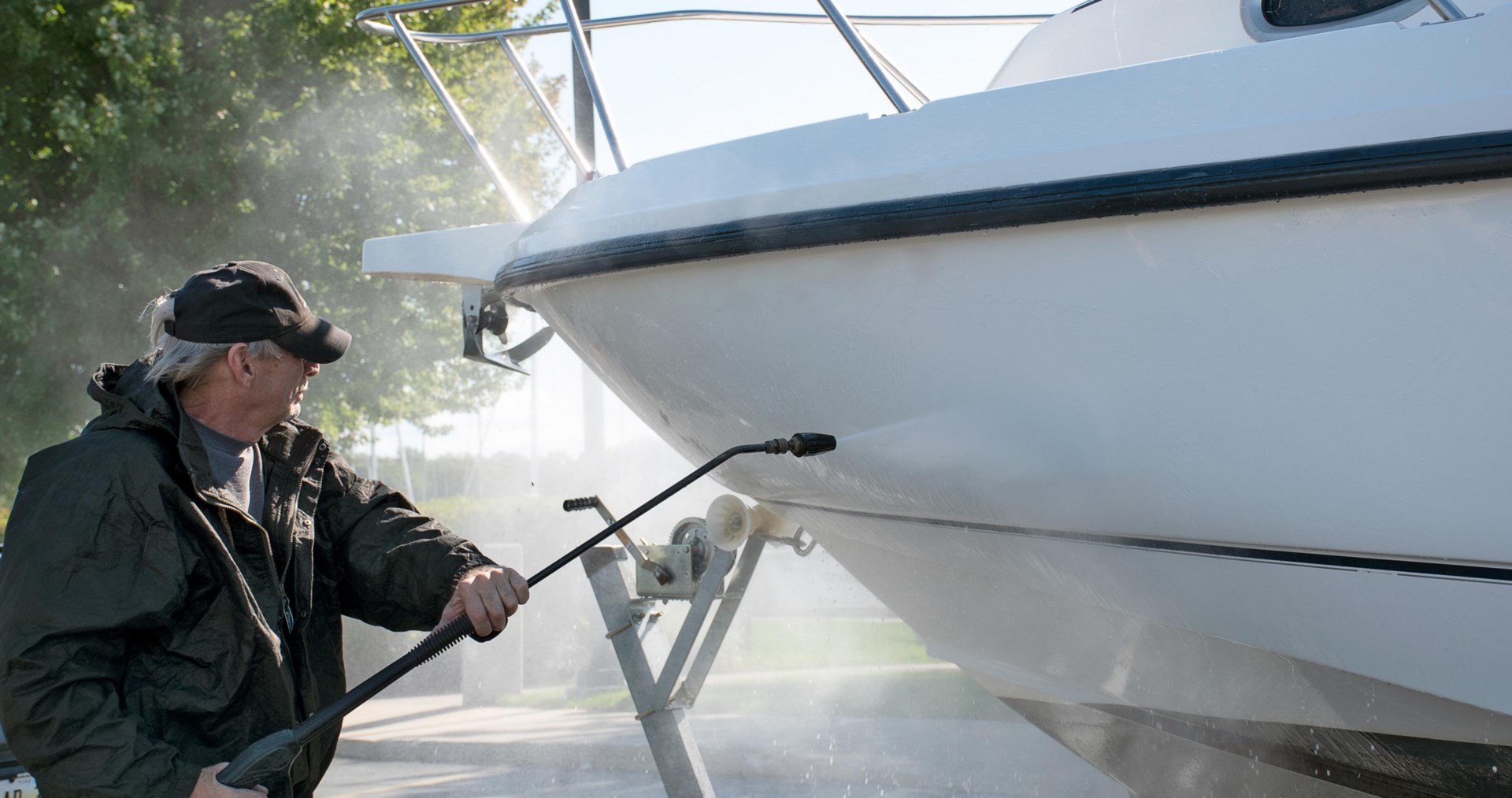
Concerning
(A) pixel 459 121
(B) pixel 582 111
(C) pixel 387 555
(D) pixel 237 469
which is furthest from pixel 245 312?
(B) pixel 582 111

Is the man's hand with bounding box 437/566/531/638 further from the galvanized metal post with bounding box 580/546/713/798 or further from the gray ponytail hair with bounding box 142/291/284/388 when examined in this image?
the galvanized metal post with bounding box 580/546/713/798

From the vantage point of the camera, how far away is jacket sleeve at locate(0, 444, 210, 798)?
1325mm

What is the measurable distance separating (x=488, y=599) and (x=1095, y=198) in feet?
3.49

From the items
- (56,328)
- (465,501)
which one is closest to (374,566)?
(56,328)

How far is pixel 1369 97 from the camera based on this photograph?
4.98ft

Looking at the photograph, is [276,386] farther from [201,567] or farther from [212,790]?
[212,790]

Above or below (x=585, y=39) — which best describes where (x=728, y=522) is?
below

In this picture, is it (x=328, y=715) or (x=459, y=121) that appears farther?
(x=459, y=121)

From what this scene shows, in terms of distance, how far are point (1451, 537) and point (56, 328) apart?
7544 millimetres

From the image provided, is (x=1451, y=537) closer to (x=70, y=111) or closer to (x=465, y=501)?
(x=70, y=111)

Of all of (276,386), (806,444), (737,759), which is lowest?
(737,759)

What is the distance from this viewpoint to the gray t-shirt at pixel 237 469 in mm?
1691

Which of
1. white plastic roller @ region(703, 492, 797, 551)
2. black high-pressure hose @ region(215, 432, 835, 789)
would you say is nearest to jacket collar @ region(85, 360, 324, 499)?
black high-pressure hose @ region(215, 432, 835, 789)

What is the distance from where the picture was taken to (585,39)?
8.57 ft
